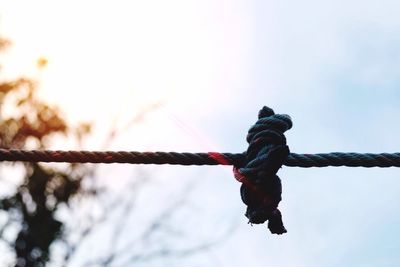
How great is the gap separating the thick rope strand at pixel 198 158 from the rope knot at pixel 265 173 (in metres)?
0.05

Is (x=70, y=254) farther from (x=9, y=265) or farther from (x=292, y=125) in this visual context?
(x=292, y=125)

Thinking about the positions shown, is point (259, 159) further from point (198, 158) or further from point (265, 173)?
point (198, 158)

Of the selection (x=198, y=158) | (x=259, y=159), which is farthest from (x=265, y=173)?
(x=198, y=158)

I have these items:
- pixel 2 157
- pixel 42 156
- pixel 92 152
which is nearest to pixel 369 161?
pixel 92 152

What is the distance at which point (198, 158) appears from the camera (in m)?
1.96

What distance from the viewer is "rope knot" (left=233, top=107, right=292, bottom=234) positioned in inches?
74.6

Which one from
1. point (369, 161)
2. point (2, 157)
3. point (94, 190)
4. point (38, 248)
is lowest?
point (38, 248)

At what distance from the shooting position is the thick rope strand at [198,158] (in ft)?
6.44

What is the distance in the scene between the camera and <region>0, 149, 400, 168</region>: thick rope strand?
196 cm

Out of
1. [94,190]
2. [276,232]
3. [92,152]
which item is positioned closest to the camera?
[276,232]

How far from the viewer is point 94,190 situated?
37.6ft

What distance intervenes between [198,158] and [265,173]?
0.23 metres

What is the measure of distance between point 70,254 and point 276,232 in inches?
384

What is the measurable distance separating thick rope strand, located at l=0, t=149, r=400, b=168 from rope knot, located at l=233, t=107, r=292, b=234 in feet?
0.18
